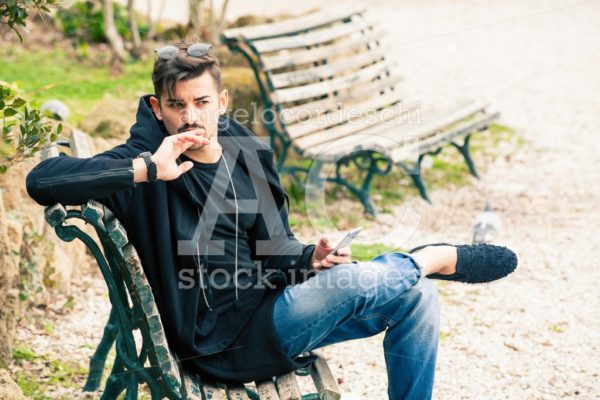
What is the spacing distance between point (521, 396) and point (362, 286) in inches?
56.6

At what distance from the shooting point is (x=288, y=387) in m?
3.00

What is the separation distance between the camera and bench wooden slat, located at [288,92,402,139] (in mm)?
6574

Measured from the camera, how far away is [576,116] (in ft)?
28.7

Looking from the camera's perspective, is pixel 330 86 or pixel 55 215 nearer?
pixel 55 215

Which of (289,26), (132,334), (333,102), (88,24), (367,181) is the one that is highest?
(88,24)

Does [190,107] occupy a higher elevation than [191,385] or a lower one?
higher

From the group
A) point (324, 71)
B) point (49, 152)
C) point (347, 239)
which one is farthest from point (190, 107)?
point (324, 71)

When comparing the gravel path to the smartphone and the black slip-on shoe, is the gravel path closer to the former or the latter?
the black slip-on shoe

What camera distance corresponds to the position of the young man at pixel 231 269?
116 inches

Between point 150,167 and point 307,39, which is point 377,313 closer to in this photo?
point 150,167

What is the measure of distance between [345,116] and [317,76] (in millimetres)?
403

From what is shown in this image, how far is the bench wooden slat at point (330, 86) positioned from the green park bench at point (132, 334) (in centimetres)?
337

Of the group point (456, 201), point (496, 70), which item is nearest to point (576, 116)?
point (496, 70)

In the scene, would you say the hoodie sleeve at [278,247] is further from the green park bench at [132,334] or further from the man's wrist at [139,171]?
the man's wrist at [139,171]
